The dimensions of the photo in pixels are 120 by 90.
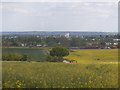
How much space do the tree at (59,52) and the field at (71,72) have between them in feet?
0.55

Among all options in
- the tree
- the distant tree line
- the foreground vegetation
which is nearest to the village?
the distant tree line

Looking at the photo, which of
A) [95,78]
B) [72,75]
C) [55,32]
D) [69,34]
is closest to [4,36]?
[55,32]

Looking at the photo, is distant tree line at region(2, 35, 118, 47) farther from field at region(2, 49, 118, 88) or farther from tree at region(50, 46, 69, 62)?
field at region(2, 49, 118, 88)

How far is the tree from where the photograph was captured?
5.08 meters

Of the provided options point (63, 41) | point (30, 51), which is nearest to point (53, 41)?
point (63, 41)

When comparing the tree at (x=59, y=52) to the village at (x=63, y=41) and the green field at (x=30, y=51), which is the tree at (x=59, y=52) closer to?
the village at (x=63, y=41)

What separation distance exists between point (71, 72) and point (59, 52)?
665mm

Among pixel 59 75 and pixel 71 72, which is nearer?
pixel 59 75

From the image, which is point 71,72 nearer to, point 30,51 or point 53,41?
point 53,41

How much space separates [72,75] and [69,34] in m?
1.12

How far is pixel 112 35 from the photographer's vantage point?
525cm

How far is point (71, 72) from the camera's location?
4988 mm

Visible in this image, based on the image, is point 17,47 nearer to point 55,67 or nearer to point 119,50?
point 55,67

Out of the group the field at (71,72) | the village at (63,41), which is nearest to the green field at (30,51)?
the village at (63,41)
